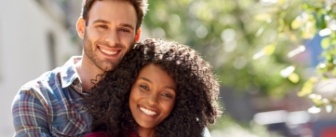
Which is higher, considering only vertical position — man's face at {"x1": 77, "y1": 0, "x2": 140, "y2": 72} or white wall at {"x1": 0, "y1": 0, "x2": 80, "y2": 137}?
white wall at {"x1": 0, "y1": 0, "x2": 80, "y2": 137}

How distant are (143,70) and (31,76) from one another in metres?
13.8

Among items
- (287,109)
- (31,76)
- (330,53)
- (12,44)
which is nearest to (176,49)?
(330,53)

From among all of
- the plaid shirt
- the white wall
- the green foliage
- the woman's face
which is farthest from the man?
the white wall

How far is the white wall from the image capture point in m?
16.5

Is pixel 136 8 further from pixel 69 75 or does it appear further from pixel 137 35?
pixel 69 75

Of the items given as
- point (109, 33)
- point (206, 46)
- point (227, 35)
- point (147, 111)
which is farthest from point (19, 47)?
point (147, 111)

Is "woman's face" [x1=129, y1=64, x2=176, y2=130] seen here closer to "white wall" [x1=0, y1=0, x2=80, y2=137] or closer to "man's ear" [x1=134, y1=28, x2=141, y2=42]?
"man's ear" [x1=134, y1=28, x2=141, y2=42]

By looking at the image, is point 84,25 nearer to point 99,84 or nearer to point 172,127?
point 99,84

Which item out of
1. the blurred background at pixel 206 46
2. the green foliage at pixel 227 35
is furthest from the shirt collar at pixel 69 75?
the green foliage at pixel 227 35

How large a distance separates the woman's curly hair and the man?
55 millimetres

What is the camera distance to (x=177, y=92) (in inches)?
179

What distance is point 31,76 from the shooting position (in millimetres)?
18172

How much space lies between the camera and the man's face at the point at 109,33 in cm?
454

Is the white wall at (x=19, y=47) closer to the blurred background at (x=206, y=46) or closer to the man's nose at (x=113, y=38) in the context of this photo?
the blurred background at (x=206, y=46)
